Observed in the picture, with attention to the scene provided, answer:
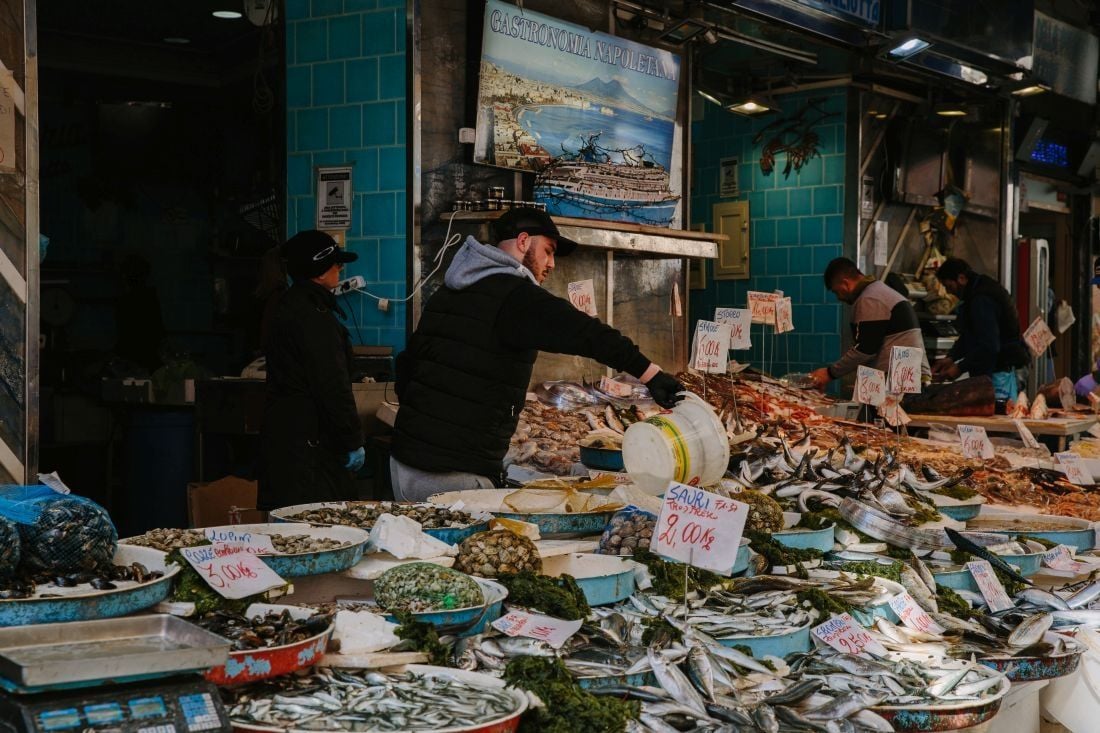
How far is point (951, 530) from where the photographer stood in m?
4.01

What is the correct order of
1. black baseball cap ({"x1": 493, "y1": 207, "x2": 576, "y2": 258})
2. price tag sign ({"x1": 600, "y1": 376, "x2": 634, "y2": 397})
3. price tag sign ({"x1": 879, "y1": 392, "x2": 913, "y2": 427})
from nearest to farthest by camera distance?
black baseball cap ({"x1": 493, "y1": 207, "x2": 576, "y2": 258})
price tag sign ({"x1": 879, "y1": 392, "x2": 913, "y2": 427})
price tag sign ({"x1": 600, "y1": 376, "x2": 634, "y2": 397})

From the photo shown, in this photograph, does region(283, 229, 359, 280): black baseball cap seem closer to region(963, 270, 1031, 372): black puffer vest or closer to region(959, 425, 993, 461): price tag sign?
region(959, 425, 993, 461): price tag sign

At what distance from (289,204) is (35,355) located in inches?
120

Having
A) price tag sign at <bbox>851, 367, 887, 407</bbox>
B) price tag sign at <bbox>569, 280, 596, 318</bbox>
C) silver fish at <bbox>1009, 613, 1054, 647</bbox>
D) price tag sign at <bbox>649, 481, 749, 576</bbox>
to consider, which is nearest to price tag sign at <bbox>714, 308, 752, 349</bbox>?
price tag sign at <bbox>851, 367, 887, 407</bbox>

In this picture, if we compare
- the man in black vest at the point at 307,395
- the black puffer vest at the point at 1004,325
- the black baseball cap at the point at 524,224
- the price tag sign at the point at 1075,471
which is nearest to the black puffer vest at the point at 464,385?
the black baseball cap at the point at 524,224

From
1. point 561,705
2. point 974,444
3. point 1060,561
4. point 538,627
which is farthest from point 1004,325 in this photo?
point 561,705

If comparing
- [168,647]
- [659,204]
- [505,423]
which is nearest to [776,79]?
[659,204]

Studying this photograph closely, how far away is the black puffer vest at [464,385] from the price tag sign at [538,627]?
7.42ft

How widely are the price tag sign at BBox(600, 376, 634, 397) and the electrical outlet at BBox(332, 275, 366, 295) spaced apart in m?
1.72

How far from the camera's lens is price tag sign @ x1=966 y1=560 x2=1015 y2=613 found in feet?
11.7

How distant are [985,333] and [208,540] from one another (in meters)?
8.25

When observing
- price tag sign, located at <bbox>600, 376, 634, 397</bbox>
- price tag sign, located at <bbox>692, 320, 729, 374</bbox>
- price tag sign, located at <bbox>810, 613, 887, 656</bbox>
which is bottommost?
price tag sign, located at <bbox>810, 613, 887, 656</bbox>

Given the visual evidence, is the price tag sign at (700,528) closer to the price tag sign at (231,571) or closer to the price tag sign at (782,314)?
the price tag sign at (231,571)

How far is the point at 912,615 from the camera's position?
326 centimetres
